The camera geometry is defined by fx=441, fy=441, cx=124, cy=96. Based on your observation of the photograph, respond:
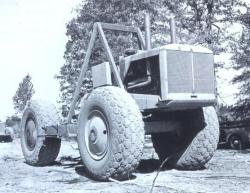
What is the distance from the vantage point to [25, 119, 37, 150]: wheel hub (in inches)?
373

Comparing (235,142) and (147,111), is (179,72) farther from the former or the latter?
(235,142)

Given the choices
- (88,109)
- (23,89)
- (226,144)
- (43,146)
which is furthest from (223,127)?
(23,89)

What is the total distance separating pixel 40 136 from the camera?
9.09m

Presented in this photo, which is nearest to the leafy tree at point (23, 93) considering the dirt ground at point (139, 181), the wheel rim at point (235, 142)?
the wheel rim at point (235, 142)

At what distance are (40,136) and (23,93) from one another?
208 feet

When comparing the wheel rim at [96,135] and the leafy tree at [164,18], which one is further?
the leafy tree at [164,18]

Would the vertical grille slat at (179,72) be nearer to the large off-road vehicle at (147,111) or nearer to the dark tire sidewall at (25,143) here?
the large off-road vehicle at (147,111)

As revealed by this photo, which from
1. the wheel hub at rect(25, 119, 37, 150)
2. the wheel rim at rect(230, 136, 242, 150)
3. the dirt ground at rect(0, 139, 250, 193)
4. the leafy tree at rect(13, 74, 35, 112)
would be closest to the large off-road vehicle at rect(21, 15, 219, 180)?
the dirt ground at rect(0, 139, 250, 193)

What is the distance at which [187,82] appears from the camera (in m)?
6.92

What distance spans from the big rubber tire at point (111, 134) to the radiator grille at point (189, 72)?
2.63 feet

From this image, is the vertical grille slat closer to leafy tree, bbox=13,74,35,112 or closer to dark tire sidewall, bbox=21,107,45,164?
dark tire sidewall, bbox=21,107,45,164

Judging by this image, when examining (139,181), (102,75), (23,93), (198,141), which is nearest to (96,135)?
(139,181)

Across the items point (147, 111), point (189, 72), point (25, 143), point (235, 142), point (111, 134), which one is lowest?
point (235, 142)

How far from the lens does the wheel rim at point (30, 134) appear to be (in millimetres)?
9484
